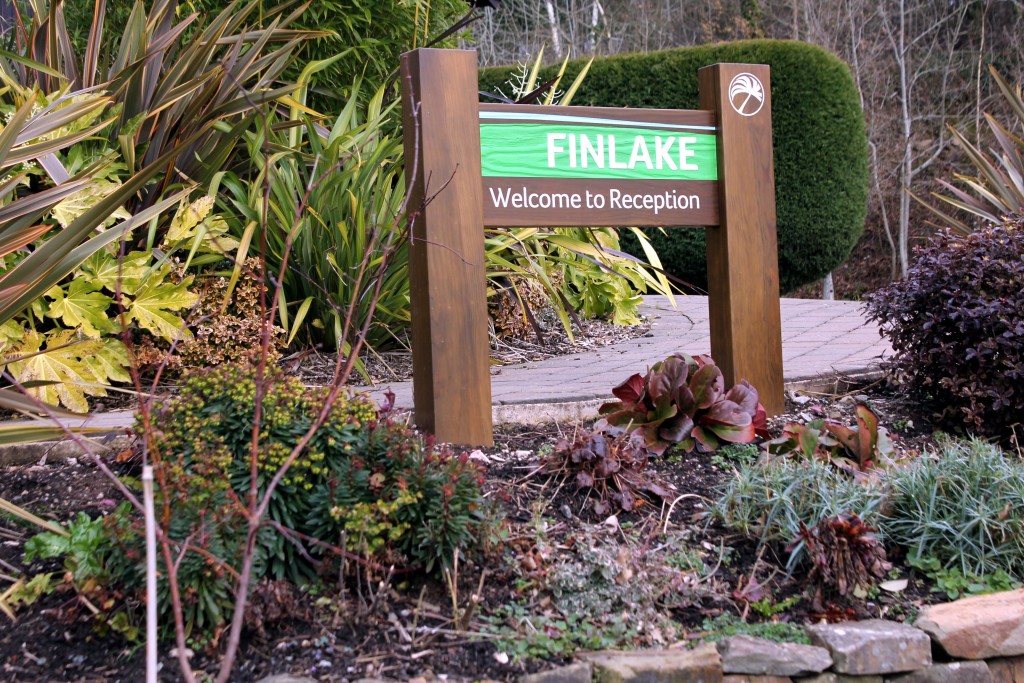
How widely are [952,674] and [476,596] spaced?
4.05 ft

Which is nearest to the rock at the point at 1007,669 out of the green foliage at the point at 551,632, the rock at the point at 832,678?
the rock at the point at 832,678

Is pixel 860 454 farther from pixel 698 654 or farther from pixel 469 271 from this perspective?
pixel 469 271

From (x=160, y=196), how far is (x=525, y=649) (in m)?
2.94

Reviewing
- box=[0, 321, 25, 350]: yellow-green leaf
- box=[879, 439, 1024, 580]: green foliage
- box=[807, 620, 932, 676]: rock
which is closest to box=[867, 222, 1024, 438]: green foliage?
box=[879, 439, 1024, 580]: green foliage

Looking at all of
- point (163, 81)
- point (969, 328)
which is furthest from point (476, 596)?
point (163, 81)

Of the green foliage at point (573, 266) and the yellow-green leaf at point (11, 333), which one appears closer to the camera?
the yellow-green leaf at point (11, 333)

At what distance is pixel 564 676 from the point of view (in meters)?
2.07

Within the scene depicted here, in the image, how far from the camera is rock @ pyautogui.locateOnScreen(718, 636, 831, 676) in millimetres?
2186

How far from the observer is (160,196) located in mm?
4191

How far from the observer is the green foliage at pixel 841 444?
3049 millimetres

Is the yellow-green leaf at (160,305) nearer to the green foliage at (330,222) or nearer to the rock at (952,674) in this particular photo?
the green foliage at (330,222)

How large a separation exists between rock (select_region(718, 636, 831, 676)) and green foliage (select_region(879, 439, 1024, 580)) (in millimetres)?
567

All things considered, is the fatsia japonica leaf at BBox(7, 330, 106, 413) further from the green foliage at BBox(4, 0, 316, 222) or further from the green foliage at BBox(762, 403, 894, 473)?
the green foliage at BBox(762, 403, 894, 473)

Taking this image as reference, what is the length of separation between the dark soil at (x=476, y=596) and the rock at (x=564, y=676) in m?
0.05
